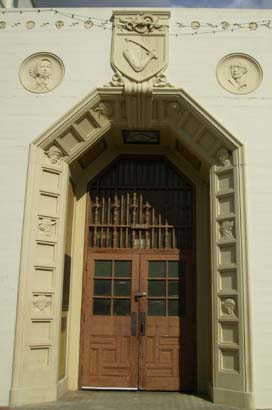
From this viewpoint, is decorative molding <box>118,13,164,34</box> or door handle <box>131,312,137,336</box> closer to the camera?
decorative molding <box>118,13,164,34</box>

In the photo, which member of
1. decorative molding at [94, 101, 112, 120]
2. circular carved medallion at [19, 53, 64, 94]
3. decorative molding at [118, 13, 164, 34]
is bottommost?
decorative molding at [94, 101, 112, 120]

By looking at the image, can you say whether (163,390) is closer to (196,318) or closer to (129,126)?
(196,318)

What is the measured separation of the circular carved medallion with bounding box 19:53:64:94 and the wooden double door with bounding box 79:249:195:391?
300 centimetres

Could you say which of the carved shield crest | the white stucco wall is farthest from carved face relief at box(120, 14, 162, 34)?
the white stucco wall

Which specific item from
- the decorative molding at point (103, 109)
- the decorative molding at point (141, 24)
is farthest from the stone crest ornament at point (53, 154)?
the decorative molding at point (141, 24)

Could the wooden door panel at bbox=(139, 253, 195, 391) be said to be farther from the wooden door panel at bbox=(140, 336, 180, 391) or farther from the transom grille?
the transom grille

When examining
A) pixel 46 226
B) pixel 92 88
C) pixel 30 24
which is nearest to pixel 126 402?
pixel 46 226

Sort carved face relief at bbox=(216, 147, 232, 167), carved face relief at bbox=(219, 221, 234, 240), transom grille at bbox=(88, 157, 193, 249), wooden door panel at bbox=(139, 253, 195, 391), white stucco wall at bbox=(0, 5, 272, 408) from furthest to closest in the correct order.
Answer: transom grille at bbox=(88, 157, 193, 249), wooden door panel at bbox=(139, 253, 195, 391), carved face relief at bbox=(216, 147, 232, 167), carved face relief at bbox=(219, 221, 234, 240), white stucco wall at bbox=(0, 5, 272, 408)

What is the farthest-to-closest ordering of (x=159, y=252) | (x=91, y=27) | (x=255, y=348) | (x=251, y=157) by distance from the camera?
(x=159, y=252)
(x=91, y=27)
(x=251, y=157)
(x=255, y=348)

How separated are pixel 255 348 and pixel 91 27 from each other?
18.6ft

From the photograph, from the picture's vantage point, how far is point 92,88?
756 cm

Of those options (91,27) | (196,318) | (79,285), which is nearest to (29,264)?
(79,285)

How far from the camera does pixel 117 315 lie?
8180 millimetres

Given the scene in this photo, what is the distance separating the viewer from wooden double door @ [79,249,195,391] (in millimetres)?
7969
